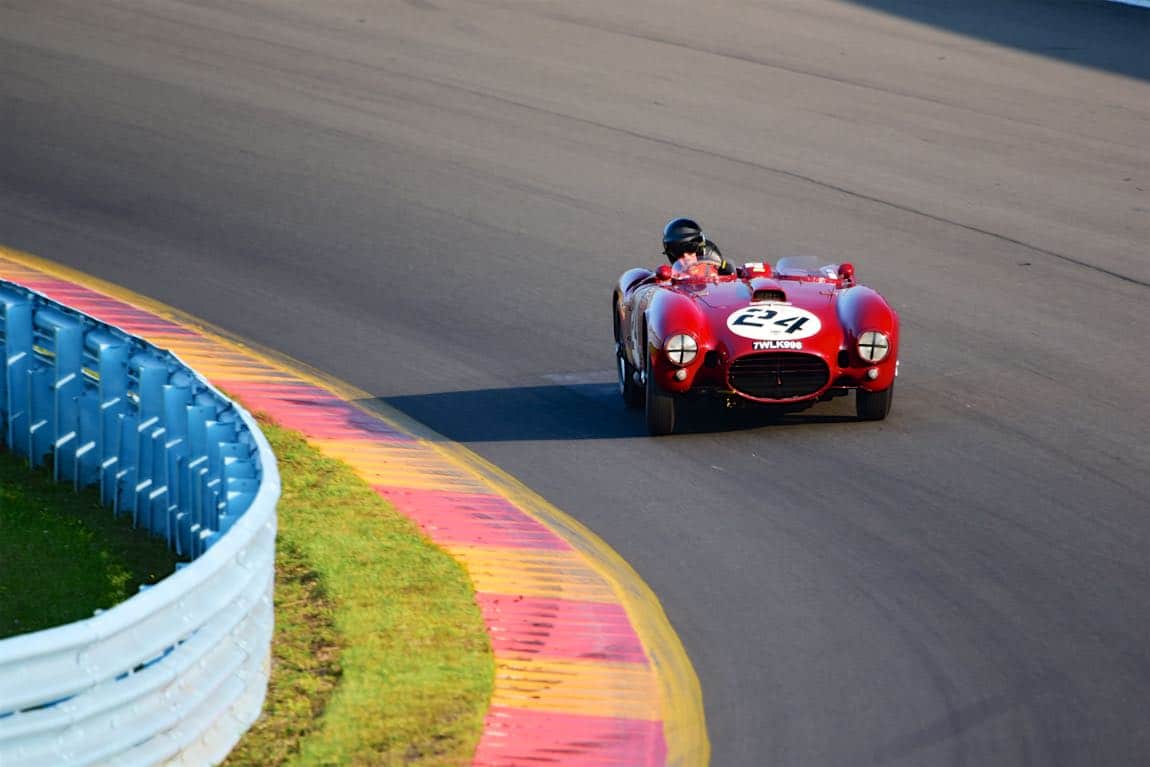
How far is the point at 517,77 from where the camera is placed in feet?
63.9

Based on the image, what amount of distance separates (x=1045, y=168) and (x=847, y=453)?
7750 mm

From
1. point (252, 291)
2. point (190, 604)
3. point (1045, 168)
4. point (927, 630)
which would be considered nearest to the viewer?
point (190, 604)

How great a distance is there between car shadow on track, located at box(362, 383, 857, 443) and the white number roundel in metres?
0.72

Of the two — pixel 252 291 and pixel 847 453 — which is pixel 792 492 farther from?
pixel 252 291

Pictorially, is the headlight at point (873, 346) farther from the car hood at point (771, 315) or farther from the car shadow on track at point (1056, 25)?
the car shadow on track at point (1056, 25)

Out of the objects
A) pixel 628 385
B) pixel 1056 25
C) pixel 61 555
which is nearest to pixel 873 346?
pixel 628 385

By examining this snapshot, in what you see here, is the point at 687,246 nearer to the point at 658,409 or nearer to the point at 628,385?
the point at 628,385

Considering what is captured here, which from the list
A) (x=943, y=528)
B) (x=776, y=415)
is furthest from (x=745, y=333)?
(x=943, y=528)

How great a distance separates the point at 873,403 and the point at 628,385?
5.13 feet

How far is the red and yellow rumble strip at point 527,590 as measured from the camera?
7000mm

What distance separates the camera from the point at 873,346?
10.4 meters

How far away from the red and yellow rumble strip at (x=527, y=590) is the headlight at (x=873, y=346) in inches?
85.6

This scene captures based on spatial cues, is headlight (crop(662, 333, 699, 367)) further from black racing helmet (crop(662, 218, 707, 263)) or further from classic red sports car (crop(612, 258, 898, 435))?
black racing helmet (crop(662, 218, 707, 263))

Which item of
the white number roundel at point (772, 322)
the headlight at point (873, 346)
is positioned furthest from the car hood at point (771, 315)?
the headlight at point (873, 346)
